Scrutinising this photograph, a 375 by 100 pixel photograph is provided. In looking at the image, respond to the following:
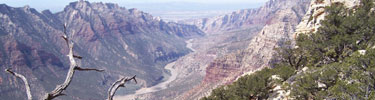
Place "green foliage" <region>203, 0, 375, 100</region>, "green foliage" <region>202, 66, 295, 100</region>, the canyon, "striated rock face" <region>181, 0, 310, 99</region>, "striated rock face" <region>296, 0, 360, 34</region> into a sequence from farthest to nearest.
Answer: the canyon
"striated rock face" <region>181, 0, 310, 99</region>
"striated rock face" <region>296, 0, 360, 34</region>
"green foliage" <region>202, 66, 295, 100</region>
"green foliage" <region>203, 0, 375, 100</region>

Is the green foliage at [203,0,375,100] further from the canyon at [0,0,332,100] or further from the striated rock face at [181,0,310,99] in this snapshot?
the striated rock face at [181,0,310,99]

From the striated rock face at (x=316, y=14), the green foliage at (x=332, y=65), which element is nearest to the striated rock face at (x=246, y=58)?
the striated rock face at (x=316, y=14)

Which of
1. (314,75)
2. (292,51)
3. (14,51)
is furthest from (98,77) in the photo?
(314,75)

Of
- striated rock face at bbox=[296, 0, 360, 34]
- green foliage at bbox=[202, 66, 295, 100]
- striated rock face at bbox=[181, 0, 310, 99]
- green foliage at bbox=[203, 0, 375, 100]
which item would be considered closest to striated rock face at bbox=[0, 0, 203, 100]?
striated rock face at bbox=[181, 0, 310, 99]

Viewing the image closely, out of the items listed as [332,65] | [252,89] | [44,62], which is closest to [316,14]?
[252,89]

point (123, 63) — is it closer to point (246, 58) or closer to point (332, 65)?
point (246, 58)

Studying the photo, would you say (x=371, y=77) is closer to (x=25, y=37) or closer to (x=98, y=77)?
(x=98, y=77)

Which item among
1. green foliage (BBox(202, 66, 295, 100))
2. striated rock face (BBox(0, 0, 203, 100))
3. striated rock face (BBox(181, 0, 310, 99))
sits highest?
striated rock face (BBox(0, 0, 203, 100))

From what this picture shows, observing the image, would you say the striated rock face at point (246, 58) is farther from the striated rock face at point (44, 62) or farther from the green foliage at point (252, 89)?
the green foliage at point (252, 89)

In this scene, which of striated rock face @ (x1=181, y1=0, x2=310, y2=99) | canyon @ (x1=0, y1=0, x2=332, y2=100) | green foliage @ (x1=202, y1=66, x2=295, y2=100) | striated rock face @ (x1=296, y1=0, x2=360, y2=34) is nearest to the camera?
green foliage @ (x1=202, y1=66, x2=295, y2=100)
